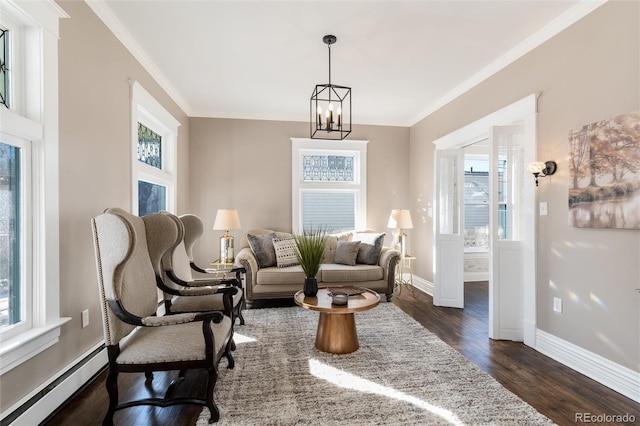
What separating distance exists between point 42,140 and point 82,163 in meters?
0.39

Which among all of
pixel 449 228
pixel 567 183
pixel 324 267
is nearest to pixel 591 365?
pixel 567 183

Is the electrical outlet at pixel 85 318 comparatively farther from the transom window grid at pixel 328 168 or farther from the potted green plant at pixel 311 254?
the transom window grid at pixel 328 168

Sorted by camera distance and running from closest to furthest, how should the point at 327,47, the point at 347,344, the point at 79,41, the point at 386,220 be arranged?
the point at 79,41 → the point at 347,344 → the point at 327,47 → the point at 386,220

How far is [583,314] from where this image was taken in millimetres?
2516

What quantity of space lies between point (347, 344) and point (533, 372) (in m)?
1.42

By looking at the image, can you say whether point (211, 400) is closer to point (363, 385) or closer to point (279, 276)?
point (363, 385)

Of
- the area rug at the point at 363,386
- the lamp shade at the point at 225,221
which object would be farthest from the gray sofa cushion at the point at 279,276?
the area rug at the point at 363,386

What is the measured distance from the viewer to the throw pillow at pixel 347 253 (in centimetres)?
452

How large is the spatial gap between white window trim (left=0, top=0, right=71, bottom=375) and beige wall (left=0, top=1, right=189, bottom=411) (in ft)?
0.31

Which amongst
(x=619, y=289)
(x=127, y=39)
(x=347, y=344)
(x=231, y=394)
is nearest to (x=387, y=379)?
(x=347, y=344)

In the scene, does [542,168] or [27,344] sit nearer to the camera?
[27,344]

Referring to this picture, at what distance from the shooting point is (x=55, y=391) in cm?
196

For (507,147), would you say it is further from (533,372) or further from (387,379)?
(387,379)

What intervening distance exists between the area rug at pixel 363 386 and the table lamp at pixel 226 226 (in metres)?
1.60
